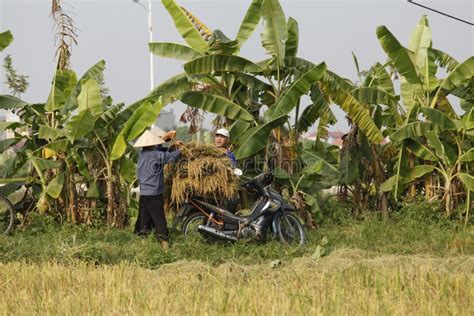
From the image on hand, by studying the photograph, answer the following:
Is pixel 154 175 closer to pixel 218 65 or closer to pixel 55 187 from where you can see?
pixel 218 65

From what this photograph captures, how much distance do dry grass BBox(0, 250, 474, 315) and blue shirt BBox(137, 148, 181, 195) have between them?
1635mm

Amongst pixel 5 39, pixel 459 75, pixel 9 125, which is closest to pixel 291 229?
pixel 459 75

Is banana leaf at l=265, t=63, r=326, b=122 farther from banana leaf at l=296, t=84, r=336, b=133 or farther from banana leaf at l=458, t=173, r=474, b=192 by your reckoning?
banana leaf at l=458, t=173, r=474, b=192

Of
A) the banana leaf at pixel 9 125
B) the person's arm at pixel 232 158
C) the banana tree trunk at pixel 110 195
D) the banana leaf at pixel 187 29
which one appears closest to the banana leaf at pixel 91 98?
the banana tree trunk at pixel 110 195

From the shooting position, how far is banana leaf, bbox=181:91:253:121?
1091 cm

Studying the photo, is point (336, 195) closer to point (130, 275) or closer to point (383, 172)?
point (383, 172)

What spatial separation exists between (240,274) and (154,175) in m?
2.30

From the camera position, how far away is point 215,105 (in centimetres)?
1103

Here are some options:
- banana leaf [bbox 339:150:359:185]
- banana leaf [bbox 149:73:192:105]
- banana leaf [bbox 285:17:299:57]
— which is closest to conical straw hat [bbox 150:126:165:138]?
banana leaf [bbox 149:73:192:105]

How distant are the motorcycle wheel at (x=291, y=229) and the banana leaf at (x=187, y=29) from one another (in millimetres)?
2800

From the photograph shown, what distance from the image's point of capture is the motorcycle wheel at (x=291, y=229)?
984 cm

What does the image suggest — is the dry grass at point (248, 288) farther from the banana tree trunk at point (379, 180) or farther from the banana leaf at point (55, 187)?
the banana tree trunk at point (379, 180)

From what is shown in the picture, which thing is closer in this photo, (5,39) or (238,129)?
(238,129)

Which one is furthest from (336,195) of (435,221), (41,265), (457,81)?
(41,265)
